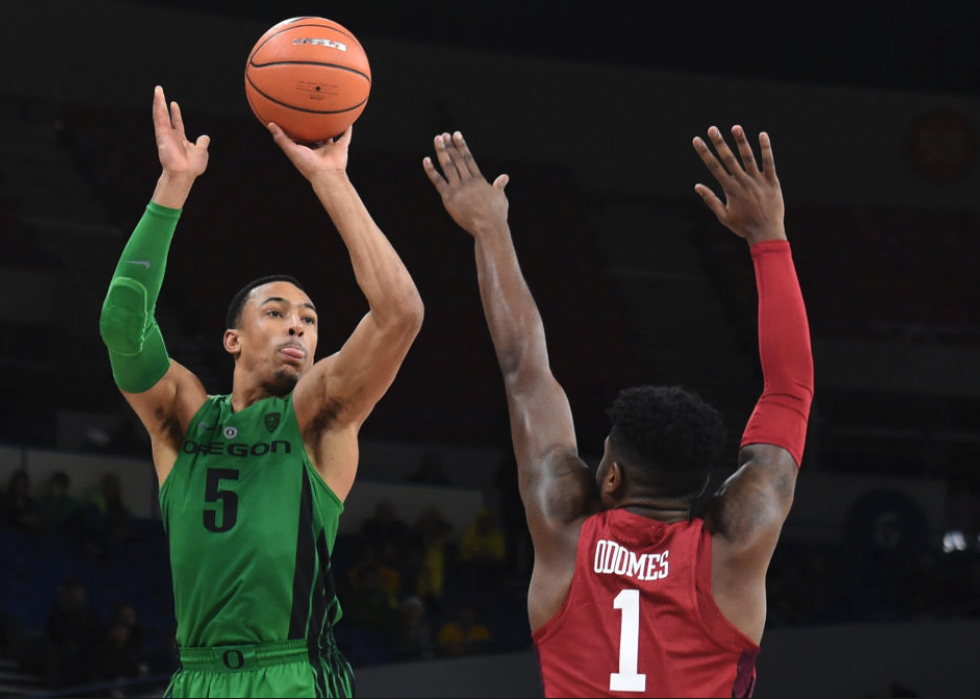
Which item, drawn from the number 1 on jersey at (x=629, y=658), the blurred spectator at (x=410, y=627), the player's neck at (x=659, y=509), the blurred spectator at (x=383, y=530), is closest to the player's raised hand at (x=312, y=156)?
the player's neck at (x=659, y=509)

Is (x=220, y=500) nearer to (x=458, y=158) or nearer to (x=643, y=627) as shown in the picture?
(x=458, y=158)

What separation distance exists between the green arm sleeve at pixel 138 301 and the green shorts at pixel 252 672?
0.79 meters

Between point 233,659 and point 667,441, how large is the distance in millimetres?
1493

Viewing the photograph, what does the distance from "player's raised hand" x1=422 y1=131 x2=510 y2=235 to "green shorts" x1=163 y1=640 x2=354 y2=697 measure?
1273 mm

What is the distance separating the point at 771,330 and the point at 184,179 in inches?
67.2

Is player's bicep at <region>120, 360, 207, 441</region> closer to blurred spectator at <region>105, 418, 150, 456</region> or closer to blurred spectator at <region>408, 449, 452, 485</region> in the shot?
blurred spectator at <region>105, 418, 150, 456</region>

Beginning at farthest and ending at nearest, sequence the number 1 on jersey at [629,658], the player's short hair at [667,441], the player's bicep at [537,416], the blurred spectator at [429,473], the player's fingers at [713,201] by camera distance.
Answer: the blurred spectator at [429,473]
the player's fingers at [713,201]
the player's bicep at [537,416]
the player's short hair at [667,441]
the number 1 on jersey at [629,658]

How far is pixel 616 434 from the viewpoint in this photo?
303 cm

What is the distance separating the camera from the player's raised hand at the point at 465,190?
3.48m

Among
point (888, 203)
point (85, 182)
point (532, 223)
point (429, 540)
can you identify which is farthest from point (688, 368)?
point (85, 182)

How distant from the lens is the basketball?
4.30 metres

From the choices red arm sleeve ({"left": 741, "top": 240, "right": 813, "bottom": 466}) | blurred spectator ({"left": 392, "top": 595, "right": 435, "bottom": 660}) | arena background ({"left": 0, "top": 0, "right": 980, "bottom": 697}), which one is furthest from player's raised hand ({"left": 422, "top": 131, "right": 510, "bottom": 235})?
arena background ({"left": 0, "top": 0, "right": 980, "bottom": 697})

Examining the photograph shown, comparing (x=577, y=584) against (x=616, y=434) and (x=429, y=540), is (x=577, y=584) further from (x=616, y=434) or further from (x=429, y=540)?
(x=429, y=540)

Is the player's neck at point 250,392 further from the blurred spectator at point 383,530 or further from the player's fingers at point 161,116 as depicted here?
the blurred spectator at point 383,530
